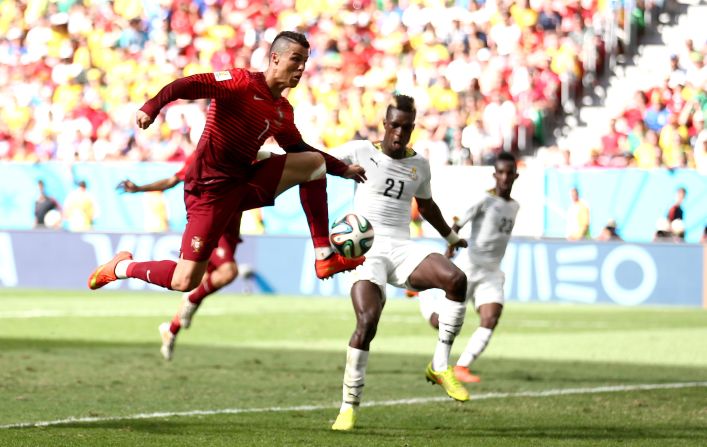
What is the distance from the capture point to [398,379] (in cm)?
1327

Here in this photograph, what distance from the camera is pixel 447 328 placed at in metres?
10.7

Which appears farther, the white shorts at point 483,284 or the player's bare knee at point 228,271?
the player's bare knee at point 228,271

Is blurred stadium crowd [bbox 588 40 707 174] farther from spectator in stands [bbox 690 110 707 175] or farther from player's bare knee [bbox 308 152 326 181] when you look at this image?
player's bare knee [bbox 308 152 326 181]

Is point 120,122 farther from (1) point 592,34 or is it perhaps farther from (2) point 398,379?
(2) point 398,379

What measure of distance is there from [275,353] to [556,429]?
646 cm

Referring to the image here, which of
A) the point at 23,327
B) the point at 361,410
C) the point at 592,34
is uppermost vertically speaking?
the point at 592,34

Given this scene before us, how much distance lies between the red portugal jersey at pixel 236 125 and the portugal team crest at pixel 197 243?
1.22 ft

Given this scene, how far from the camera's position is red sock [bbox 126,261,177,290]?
992 cm

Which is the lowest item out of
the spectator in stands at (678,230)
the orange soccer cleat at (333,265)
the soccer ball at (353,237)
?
the spectator in stands at (678,230)

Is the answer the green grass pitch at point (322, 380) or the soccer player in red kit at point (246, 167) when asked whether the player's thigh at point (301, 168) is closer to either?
the soccer player in red kit at point (246, 167)

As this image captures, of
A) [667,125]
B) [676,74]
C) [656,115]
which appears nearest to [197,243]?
[667,125]

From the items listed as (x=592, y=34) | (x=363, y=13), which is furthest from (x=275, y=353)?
(x=363, y=13)

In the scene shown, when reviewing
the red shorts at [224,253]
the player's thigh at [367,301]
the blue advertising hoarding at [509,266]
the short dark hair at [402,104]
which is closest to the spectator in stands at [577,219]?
the blue advertising hoarding at [509,266]

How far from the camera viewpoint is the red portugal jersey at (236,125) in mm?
9398
